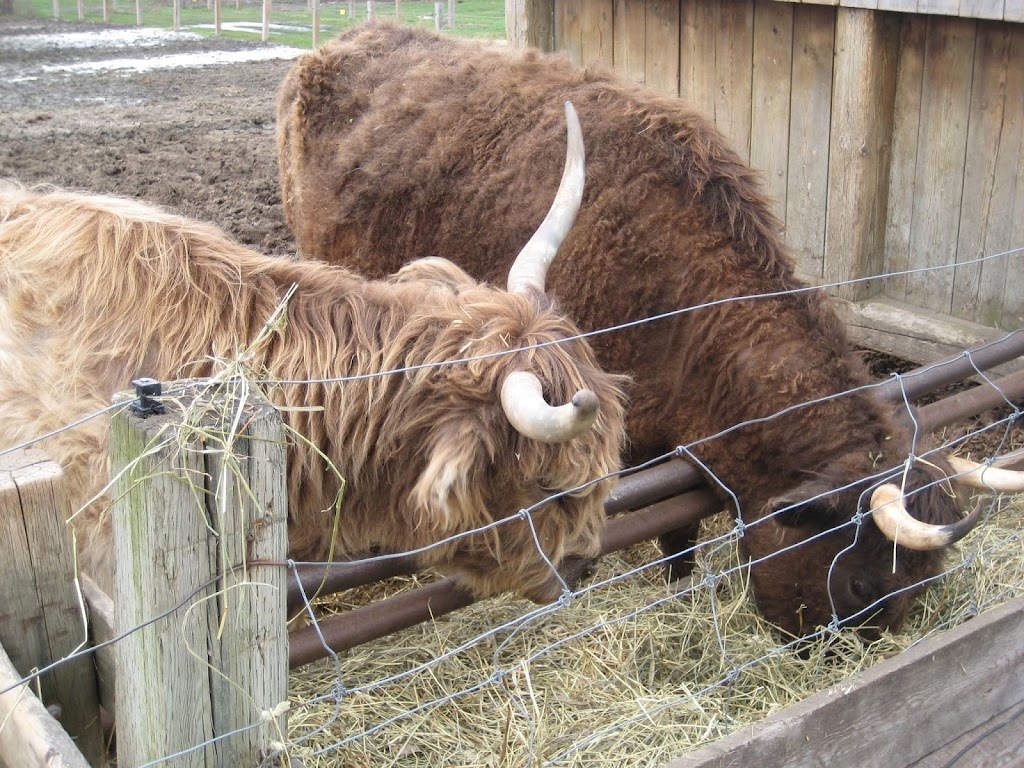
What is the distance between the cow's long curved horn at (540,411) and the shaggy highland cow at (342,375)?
0.45 ft

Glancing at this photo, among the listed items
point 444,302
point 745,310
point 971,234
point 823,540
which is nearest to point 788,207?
point 971,234

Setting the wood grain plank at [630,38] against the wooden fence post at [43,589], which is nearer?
the wooden fence post at [43,589]

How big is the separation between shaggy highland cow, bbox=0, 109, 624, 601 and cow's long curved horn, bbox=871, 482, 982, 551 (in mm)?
1025

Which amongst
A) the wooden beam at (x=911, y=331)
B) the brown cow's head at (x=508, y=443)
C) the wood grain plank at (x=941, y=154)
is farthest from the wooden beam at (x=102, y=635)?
the wood grain plank at (x=941, y=154)

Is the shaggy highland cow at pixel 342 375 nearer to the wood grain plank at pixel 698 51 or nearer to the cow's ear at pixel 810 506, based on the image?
the cow's ear at pixel 810 506

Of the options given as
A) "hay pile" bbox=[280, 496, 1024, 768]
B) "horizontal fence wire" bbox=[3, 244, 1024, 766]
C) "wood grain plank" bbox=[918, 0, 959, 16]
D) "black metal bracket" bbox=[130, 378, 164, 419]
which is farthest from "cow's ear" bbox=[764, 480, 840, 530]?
"wood grain plank" bbox=[918, 0, 959, 16]

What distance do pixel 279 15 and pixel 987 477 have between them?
31.6 m

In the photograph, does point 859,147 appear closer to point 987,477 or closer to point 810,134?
point 810,134

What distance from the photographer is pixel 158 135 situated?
11.4m

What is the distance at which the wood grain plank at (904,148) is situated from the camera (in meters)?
5.88

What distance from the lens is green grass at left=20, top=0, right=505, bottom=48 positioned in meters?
27.0

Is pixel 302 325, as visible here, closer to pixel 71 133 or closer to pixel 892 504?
pixel 892 504

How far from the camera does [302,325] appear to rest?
114 inches

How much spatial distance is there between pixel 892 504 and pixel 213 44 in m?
22.5
